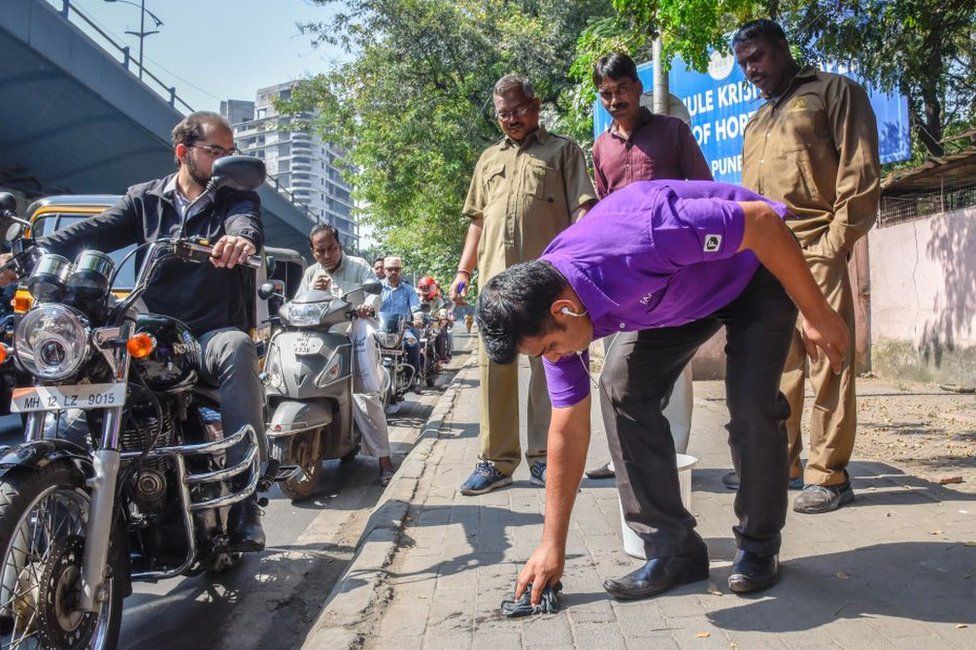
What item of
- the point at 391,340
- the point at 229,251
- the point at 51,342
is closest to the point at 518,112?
the point at 229,251

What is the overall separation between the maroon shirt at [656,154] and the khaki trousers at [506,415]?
46.5 inches

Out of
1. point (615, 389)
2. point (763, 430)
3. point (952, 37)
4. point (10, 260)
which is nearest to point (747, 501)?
point (763, 430)

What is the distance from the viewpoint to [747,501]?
3.00m

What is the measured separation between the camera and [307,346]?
223 inches

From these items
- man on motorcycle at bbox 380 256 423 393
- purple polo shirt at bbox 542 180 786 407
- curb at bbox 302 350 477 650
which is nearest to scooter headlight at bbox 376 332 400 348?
man on motorcycle at bbox 380 256 423 393

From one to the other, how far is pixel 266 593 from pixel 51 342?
5.65 ft

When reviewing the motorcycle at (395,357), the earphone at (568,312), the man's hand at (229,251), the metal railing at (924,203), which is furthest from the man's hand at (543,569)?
the metal railing at (924,203)

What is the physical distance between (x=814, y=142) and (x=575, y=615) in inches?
101

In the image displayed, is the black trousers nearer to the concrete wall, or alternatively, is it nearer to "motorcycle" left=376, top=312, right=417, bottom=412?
"motorcycle" left=376, top=312, right=417, bottom=412

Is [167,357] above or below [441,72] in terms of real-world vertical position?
below

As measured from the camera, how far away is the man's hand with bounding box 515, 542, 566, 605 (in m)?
2.72

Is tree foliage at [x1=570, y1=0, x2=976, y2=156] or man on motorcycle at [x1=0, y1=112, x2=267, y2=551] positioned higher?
tree foliage at [x1=570, y1=0, x2=976, y2=156]

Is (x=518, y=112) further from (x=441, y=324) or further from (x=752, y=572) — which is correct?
(x=441, y=324)

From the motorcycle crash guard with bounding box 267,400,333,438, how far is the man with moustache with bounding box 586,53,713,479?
2.21m
